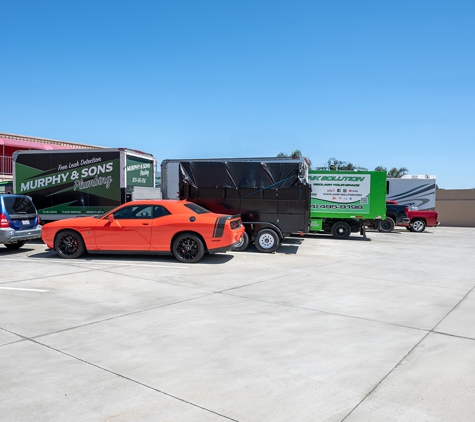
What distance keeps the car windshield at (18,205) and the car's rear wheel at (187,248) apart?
458cm

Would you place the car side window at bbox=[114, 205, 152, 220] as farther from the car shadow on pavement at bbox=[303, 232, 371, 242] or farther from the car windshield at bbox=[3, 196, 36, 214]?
the car shadow on pavement at bbox=[303, 232, 371, 242]

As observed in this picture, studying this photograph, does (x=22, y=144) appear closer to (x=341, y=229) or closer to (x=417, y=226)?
(x=341, y=229)

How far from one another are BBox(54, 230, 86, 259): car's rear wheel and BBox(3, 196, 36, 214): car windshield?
66.3 inches

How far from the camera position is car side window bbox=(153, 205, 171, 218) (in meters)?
11.0

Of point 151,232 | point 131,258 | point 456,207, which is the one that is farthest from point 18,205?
point 456,207

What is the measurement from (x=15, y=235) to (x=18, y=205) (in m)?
0.97

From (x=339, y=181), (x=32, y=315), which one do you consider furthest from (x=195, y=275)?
(x=339, y=181)

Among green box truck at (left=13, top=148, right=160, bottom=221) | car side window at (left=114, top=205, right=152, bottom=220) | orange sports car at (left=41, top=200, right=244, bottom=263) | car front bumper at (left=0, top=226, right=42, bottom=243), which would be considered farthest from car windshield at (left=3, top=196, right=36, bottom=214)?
car side window at (left=114, top=205, right=152, bottom=220)

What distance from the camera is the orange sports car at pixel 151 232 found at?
426 inches

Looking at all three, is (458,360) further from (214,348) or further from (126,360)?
(126,360)

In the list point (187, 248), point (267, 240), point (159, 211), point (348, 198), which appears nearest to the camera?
point (187, 248)

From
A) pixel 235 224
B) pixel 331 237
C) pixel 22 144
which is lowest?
pixel 331 237

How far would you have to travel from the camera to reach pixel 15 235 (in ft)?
38.3

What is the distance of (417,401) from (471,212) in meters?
32.8
